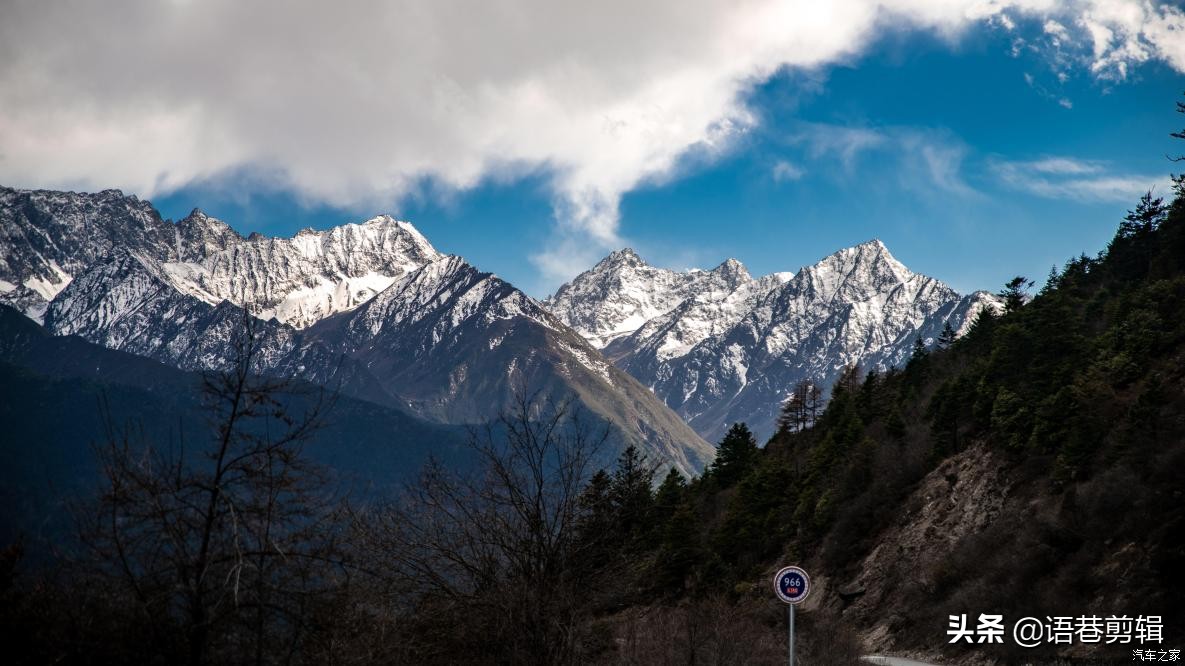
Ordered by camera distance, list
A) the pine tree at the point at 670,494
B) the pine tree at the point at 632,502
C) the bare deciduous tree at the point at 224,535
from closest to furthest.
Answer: the bare deciduous tree at the point at 224,535
the pine tree at the point at 632,502
the pine tree at the point at 670,494

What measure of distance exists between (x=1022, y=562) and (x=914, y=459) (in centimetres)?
2093

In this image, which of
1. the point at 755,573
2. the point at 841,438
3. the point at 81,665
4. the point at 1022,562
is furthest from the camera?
the point at 841,438

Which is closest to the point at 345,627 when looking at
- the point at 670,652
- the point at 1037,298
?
the point at 670,652

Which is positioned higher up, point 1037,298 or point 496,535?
point 1037,298

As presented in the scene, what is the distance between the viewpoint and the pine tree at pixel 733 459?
256 feet

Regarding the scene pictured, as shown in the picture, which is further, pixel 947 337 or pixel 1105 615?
pixel 947 337

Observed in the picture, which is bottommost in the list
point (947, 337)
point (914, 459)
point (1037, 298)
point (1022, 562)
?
point (1022, 562)

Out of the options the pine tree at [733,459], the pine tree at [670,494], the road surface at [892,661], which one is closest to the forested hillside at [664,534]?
the pine tree at [670,494]

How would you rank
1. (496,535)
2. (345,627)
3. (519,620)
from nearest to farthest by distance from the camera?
(345,627) < (519,620) < (496,535)

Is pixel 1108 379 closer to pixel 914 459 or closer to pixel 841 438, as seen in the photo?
pixel 914 459

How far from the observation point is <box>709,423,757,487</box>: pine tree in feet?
256

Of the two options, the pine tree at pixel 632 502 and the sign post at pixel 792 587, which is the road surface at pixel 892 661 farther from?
the sign post at pixel 792 587

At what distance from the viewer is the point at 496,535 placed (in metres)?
15.4

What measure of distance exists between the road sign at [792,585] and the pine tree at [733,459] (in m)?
62.3
